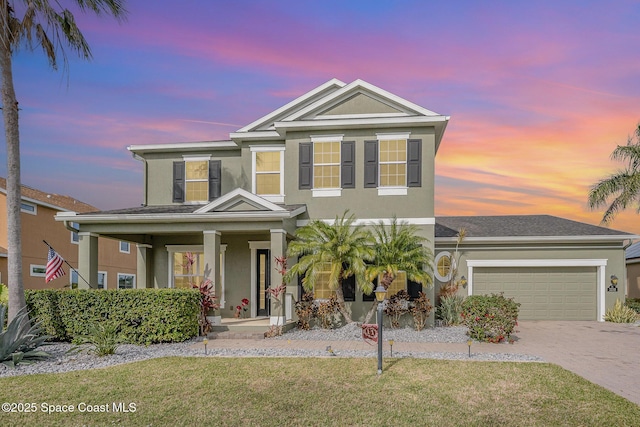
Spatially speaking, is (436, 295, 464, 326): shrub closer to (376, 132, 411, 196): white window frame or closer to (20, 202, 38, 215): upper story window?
(376, 132, 411, 196): white window frame

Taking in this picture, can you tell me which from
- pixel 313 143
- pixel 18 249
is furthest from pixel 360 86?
pixel 18 249

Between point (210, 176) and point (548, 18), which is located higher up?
point (548, 18)

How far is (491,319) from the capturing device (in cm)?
1270

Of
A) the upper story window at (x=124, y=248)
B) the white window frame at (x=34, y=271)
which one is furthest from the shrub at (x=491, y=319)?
the upper story window at (x=124, y=248)

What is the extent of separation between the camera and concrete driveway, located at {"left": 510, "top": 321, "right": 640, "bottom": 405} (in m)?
9.18

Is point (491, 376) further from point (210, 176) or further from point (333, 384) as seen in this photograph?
point (210, 176)

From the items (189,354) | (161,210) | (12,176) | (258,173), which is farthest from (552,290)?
(12,176)

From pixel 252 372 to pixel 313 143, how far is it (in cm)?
868

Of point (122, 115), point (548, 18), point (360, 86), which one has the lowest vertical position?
point (122, 115)

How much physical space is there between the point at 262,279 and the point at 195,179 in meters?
4.64

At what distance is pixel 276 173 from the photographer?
17.1 meters

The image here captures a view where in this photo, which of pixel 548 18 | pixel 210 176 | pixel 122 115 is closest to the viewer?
pixel 548 18

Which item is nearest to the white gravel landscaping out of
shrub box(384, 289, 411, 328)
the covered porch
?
shrub box(384, 289, 411, 328)

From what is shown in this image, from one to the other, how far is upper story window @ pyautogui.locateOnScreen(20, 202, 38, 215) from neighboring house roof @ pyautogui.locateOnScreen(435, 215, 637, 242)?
2043cm
